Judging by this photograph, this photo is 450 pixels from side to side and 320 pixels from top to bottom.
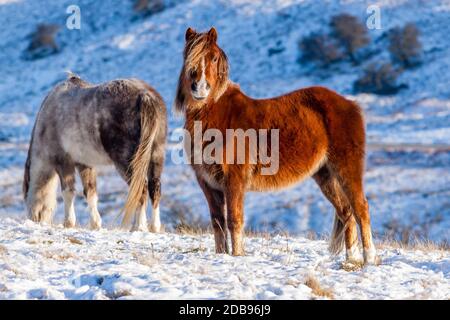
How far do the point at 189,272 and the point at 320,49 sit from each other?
98.5 ft

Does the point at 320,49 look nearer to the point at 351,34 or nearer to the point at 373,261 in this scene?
the point at 351,34

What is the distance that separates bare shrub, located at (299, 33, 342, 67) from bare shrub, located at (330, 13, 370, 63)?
1.40ft

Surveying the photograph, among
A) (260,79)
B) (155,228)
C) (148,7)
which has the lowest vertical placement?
(155,228)

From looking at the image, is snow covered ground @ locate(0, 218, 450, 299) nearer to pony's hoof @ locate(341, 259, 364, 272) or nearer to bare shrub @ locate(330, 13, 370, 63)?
pony's hoof @ locate(341, 259, 364, 272)

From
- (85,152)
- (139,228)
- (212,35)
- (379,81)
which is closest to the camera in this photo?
(212,35)

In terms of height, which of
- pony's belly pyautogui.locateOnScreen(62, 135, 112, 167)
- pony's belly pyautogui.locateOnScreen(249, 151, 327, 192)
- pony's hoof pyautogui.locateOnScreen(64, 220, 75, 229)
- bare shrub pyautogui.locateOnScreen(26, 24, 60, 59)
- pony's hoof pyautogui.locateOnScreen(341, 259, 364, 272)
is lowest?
pony's hoof pyautogui.locateOnScreen(341, 259, 364, 272)

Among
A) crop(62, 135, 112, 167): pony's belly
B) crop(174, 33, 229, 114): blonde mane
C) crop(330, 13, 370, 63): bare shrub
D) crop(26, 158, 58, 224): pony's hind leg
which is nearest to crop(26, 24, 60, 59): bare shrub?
crop(330, 13, 370, 63): bare shrub

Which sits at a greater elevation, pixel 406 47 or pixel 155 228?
pixel 406 47

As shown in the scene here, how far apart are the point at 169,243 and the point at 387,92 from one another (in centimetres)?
2522

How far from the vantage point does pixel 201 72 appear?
7.11 m

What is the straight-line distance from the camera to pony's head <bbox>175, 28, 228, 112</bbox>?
7098 mm

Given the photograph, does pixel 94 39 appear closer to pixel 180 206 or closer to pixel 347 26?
pixel 347 26

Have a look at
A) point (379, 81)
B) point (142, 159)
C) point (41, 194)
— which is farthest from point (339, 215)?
point (379, 81)

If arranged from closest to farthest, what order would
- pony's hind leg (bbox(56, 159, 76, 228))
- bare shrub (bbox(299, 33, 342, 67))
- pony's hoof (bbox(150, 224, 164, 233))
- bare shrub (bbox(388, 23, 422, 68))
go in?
pony's hoof (bbox(150, 224, 164, 233))
pony's hind leg (bbox(56, 159, 76, 228))
bare shrub (bbox(388, 23, 422, 68))
bare shrub (bbox(299, 33, 342, 67))
